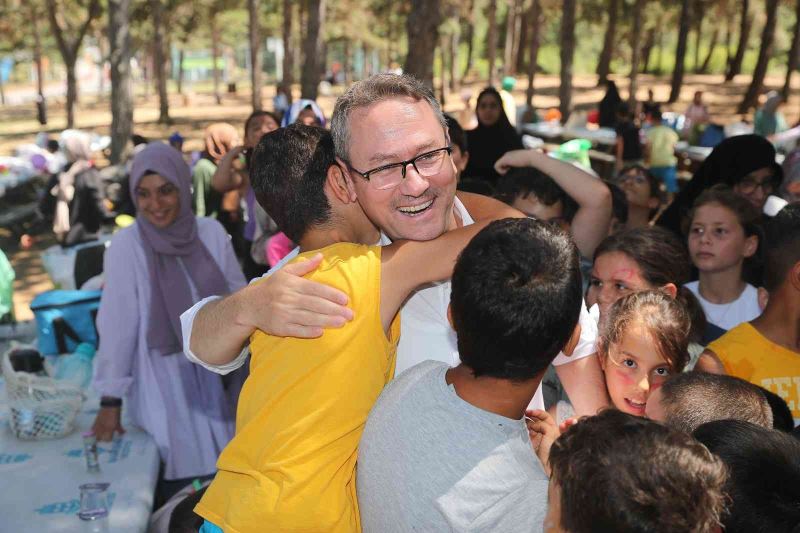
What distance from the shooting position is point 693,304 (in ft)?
10.1

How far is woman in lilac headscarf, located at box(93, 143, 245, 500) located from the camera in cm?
359

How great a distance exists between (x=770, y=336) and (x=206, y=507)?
1.86 metres

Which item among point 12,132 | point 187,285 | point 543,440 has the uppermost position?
point 543,440

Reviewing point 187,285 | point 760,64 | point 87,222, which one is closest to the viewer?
point 187,285

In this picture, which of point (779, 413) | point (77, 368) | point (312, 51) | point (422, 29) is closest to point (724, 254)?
point (779, 413)

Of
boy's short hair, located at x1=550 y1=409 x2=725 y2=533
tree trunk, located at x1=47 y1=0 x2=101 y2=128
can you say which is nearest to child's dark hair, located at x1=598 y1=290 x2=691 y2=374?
boy's short hair, located at x1=550 y1=409 x2=725 y2=533

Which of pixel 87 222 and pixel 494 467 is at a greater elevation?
pixel 494 467

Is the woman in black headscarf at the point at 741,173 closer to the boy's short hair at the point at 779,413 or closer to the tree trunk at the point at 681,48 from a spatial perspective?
the boy's short hair at the point at 779,413

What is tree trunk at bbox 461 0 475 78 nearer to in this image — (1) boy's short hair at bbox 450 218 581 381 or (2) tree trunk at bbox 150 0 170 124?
(2) tree trunk at bbox 150 0 170 124

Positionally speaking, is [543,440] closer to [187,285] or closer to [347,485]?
[347,485]

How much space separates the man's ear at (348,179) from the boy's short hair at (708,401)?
902 mm

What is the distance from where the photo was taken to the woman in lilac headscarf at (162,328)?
11.8ft

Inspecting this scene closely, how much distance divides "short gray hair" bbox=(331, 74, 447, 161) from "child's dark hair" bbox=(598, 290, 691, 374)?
3.20ft

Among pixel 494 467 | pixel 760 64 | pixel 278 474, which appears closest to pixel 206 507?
pixel 278 474
